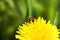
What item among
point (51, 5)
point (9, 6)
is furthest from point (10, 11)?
point (51, 5)

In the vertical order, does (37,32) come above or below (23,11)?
below

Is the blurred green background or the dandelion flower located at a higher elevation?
the blurred green background

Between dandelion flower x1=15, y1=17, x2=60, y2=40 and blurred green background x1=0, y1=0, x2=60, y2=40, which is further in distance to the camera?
blurred green background x1=0, y1=0, x2=60, y2=40

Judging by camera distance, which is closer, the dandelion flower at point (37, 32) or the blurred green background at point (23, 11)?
the dandelion flower at point (37, 32)

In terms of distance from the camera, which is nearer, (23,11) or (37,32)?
(37,32)

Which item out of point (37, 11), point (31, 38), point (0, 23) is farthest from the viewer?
point (37, 11)

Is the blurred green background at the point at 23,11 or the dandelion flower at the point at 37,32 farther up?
the blurred green background at the point at 23,11

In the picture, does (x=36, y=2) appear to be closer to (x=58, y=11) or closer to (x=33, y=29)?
(x=58, y=11)

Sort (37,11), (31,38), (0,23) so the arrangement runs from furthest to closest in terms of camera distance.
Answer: (37,11) → (0,23) → (31,38)
